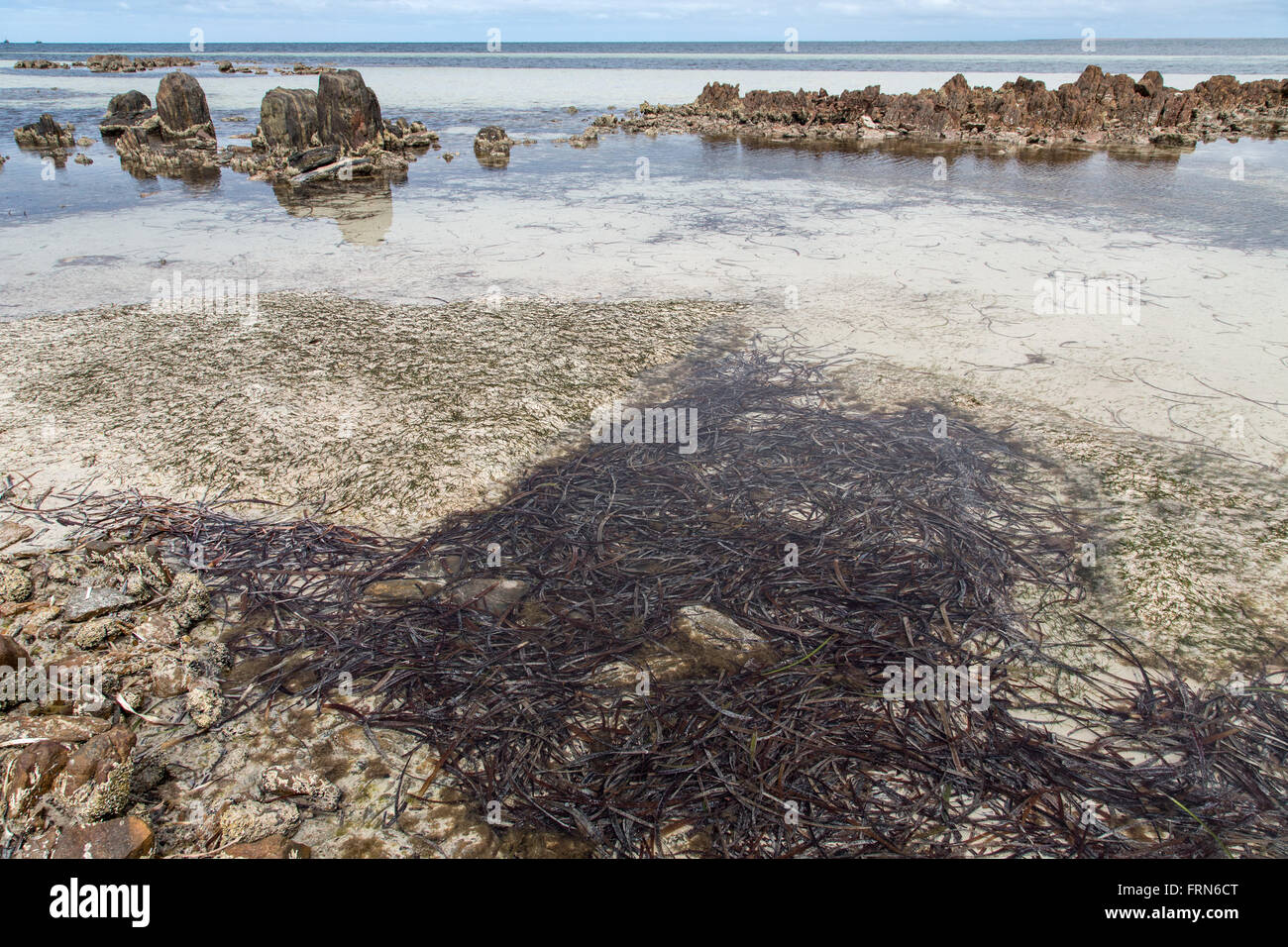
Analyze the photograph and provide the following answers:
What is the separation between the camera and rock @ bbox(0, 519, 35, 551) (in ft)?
9.46

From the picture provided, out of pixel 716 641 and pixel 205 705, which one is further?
pixel 716 641

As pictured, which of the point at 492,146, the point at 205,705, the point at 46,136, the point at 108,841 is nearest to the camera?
the point at 108,841

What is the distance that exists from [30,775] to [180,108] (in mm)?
Result: 18345

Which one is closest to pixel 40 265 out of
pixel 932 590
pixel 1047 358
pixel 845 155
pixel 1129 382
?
pixel 932 590

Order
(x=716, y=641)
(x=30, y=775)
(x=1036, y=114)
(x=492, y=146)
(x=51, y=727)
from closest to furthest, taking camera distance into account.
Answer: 1. (x=30, y=775)
2. (x=51, y=727)
3. (x=716, y=641)
4. (x=492, y=146)
5. (x=1036, y=114)

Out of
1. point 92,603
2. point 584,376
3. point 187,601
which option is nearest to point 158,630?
point 187,601

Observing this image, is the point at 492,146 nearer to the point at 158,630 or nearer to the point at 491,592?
the point at 491,592

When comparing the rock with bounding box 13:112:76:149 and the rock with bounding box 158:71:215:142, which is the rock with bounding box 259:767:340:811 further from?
the rock with bounding box 13:112:76:149

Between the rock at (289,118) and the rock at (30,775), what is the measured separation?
1281cm

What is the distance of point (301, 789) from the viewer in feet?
6.19

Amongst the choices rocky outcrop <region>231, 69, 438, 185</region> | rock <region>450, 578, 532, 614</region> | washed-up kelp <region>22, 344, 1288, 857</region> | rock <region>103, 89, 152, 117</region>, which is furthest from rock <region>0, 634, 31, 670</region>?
rock <region>103, 89, 152, 117</region>

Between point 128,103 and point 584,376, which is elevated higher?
point 128,103

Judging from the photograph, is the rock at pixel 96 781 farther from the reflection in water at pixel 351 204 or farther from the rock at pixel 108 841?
the reflection in water at pixel 351 204

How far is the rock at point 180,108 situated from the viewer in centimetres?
1539
